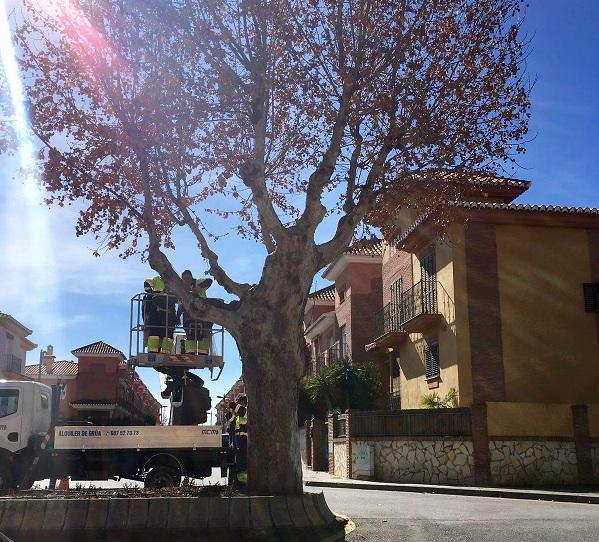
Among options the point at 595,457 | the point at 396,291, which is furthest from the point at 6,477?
the point at 396,291

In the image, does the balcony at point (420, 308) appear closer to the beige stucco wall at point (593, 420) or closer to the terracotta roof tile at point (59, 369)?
the beige stucco wall at point (593, 420)

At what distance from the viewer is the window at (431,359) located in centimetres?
2545

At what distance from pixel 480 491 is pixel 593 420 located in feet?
14.3

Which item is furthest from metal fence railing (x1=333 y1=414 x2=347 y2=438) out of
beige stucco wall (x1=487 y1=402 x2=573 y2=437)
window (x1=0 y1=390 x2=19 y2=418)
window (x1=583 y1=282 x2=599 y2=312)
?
window (x1=0 y1=390 x2=19 y2=418)

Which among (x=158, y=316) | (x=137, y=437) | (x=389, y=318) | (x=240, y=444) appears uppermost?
(x=389, y=318)

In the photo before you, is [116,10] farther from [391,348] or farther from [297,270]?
[391,348]

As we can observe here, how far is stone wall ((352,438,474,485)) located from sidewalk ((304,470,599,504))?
74cm

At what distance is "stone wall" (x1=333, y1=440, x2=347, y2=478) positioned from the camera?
82.4ft

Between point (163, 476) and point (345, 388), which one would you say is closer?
point (163, 476)

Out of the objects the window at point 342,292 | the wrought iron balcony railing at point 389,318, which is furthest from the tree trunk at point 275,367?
the window at point 342,292

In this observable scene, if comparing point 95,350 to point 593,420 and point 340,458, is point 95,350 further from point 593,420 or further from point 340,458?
point 593,420

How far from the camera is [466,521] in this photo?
1134 centimetres

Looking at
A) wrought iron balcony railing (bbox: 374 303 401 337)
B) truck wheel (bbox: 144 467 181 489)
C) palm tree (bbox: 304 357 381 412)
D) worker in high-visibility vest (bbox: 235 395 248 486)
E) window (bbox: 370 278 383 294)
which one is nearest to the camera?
truck wheel (bbox: 144 467 181 489)

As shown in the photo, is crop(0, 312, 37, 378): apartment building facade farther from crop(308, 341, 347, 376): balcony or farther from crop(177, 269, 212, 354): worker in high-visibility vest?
→ crop(177, 269, 212, 354): worker in high-visibility vest
